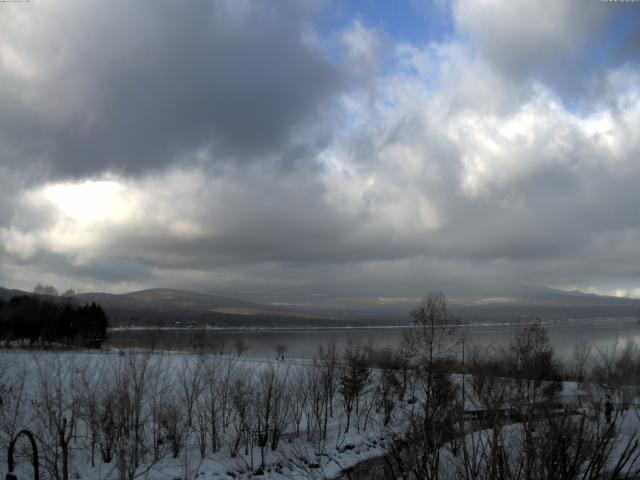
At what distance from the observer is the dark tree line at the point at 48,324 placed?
246 feet

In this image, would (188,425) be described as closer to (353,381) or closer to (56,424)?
(56,424)

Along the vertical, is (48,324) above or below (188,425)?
above

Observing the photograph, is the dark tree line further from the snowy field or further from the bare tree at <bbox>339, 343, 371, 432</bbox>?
the bare tree at <bbox>339, 343, 371, 432</bbox>

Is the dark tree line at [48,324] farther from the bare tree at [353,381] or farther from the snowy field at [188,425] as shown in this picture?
the bare tree at [353,381]

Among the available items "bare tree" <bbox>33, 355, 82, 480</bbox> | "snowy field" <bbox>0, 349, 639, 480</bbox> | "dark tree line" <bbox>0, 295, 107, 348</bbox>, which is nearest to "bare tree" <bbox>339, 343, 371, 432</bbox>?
"snowy field" <bbox>0, 349, 639, 480</bbox>

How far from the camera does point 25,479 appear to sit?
2117 cm

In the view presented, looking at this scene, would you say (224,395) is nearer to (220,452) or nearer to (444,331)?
(220,452)

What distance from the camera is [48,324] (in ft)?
257

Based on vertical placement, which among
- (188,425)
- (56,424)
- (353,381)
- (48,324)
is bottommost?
(188,425)

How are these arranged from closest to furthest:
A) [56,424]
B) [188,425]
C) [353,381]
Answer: [56,424], [188,425], [353,381]

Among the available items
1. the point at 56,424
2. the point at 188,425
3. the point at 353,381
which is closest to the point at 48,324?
the point at 353,381

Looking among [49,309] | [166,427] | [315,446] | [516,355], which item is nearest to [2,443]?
[166,427]

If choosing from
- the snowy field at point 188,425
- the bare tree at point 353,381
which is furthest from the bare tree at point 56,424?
the bare tree at point 353,381

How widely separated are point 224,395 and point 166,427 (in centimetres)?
411
